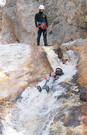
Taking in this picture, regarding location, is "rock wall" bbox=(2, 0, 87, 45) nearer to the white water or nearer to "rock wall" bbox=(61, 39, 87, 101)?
"rock wall" bbox=(61, 39, 87, 101)

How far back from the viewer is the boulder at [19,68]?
6171mm

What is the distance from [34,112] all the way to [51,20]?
9534 millimetres

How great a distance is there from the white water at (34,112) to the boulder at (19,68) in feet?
1.30

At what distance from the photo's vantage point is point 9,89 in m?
6.11

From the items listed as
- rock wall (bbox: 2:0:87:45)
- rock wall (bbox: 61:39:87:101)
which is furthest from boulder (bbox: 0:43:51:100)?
rock wall (bbox: 2:0:87:45)

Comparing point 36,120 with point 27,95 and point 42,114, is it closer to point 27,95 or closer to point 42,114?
point 42,114

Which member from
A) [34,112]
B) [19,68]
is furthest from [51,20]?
[34,112]

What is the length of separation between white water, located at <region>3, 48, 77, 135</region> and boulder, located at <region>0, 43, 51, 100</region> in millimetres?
398

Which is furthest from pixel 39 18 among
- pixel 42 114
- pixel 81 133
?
pixel 81 133

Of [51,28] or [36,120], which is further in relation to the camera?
[51,28]

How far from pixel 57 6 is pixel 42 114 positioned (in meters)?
9.46

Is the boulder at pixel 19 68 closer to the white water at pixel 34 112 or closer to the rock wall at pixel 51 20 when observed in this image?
the white water at pixel 34 112

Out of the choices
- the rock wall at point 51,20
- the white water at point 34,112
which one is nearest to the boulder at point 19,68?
the white water at point 34,112

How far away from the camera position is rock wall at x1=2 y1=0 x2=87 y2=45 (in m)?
10.1
